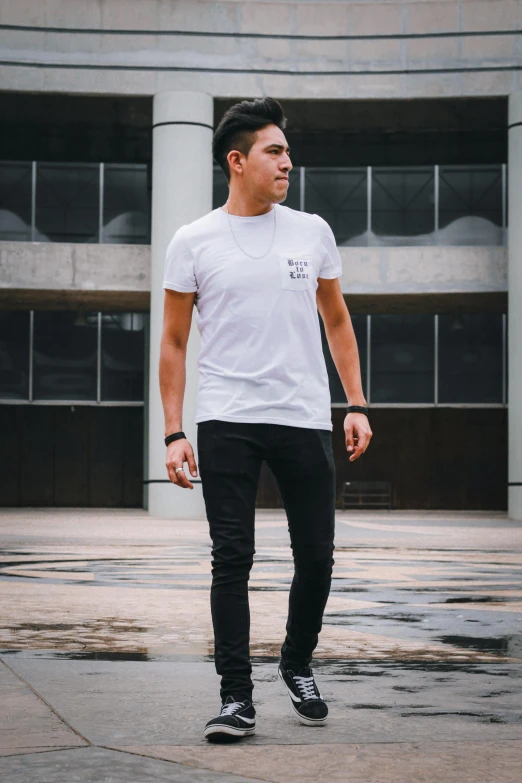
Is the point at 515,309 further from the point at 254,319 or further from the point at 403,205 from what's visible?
the point at 254,319

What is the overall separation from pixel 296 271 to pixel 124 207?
2758 cm

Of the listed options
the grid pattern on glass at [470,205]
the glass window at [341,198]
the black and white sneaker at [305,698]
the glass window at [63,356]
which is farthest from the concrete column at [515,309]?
the black and white sneaker at [305,698]

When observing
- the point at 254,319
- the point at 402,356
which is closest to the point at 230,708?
the point at 254,319

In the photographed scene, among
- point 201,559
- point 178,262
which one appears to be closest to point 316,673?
point 178,262

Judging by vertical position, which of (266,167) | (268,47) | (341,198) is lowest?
(266,167)

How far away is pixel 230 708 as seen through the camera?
11.3ft

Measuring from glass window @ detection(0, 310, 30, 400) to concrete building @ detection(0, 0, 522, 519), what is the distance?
57 mm

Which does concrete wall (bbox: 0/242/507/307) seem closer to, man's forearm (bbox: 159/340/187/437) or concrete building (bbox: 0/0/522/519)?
concrete building (bbox: 0/0/522/519)

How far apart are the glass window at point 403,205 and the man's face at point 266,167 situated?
27.0 metres

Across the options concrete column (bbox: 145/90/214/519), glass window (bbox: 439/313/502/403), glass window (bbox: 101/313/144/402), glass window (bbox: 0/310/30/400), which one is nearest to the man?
concrete column (bbox: 145/90/214/519)

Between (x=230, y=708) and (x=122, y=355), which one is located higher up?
(x=122, y=355)

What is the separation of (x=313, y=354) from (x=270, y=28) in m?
21.6

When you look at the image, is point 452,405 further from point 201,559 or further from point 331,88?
point 201,559

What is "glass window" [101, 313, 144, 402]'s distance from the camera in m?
31.4
